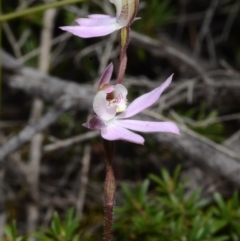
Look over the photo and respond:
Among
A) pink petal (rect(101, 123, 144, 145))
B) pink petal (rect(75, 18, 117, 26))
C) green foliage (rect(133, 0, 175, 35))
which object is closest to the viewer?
pink petal (rect(101, 123, 144, 145))

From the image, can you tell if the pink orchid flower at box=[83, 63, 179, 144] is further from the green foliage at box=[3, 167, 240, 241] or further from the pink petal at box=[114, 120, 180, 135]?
the green foliage at box=[3, 167, 240, 241]

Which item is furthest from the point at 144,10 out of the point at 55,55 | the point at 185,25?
the point at 185,25

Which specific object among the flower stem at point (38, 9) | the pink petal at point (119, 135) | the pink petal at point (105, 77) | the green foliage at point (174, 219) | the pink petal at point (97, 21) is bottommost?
the pink petal at point (119, 135)

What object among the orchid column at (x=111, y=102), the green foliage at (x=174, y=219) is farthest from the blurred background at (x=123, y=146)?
the orchid column at (x=111, y=102)

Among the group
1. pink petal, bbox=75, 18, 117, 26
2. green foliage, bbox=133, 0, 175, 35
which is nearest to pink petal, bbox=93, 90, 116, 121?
pink petal, bbox=75, 18, 117, 26

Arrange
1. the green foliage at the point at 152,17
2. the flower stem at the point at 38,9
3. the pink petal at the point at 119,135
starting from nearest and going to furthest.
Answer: the pink petal at the point at 119,135 → the flower stem at the point at 38,9 → the green foliage at the point at 152,17

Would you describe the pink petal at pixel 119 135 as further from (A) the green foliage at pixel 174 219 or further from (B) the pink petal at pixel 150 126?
(A) the green foliage at pixel 174 219
